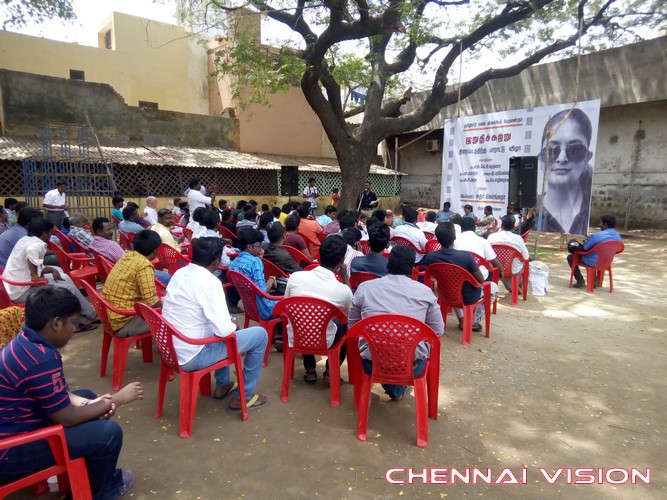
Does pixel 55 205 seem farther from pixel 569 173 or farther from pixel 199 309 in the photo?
pixel 569 173

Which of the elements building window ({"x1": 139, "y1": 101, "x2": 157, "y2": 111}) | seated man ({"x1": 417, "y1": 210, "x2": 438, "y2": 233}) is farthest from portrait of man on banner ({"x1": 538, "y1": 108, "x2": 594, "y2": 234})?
building window ({"x1": 139, "y1": 101, "x2": 157, "y2": 111})

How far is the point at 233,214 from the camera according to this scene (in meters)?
7.58

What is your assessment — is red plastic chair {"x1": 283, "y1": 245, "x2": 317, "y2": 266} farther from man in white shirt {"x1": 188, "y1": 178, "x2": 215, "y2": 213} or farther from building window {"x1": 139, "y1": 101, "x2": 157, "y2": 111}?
building window {"x1": 139, "y1": 101, "x2": 157, "y2": 111}

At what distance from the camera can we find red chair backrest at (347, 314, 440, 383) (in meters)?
2.43

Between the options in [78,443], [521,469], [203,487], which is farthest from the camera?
[521,469]

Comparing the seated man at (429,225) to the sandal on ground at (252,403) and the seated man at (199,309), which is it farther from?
the seated man at (199,309)

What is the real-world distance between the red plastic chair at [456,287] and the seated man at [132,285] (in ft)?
8.09

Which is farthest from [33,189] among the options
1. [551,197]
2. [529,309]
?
[551,197]

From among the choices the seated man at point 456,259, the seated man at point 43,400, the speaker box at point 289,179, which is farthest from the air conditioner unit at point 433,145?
the seated man at point 43,400

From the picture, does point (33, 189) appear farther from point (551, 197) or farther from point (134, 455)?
point (551, 197)

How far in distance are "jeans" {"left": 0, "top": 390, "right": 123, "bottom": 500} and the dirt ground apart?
0.64ft

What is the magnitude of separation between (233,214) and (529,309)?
4.91 meters

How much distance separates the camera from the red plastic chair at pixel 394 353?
2.44 metres

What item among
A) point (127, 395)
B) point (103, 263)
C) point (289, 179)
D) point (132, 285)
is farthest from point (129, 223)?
point (289, 179)
